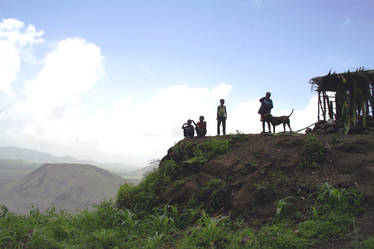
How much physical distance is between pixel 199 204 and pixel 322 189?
351 centimetres

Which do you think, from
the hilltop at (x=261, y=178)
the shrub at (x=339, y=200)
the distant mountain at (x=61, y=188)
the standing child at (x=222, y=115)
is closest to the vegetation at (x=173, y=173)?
the hilltop at (x=261, y=178)

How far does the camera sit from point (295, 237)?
4.92 metres

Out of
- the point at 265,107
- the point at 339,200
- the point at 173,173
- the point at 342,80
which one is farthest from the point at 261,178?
the point at 342,80

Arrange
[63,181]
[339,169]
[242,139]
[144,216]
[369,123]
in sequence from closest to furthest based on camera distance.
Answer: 1. [339,169]
2. [144,216]
3. [242,139]
4. [369,123]
5. [63,181]

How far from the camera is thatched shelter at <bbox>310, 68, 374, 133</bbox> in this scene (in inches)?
434

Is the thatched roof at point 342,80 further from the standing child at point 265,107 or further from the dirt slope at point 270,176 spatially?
the dirt slope at point 270,176

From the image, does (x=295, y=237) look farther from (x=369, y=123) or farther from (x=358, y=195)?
(x=369, y=123)

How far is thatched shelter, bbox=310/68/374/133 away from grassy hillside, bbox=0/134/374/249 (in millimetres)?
2854

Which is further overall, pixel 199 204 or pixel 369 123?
pixel 369 123

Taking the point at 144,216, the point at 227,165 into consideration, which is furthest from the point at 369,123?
the point at 144,216

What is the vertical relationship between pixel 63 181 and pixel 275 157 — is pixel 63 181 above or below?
below

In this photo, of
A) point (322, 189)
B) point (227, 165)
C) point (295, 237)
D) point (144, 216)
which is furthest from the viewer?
point (227, 165)

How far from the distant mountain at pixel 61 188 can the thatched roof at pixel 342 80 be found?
341 feet

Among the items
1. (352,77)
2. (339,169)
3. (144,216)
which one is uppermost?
(352,77)
